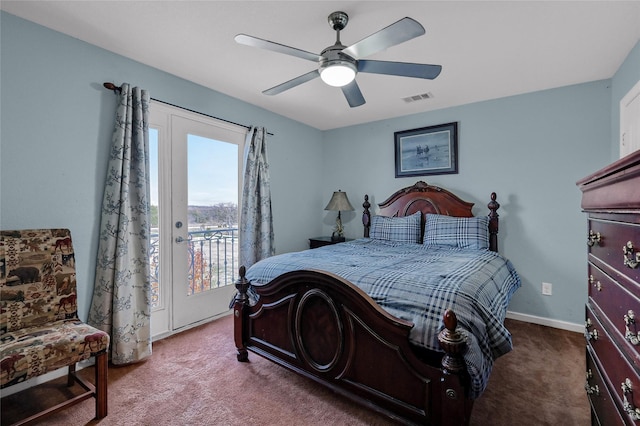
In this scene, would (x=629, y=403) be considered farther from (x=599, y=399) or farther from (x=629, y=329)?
(x=599, y=399)

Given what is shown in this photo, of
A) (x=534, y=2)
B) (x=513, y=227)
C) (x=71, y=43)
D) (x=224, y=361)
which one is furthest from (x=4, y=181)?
(x=513, y=227)

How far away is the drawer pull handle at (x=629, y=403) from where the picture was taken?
2.88 feet

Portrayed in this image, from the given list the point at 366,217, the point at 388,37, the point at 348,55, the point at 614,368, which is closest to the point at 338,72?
the point at 348,55

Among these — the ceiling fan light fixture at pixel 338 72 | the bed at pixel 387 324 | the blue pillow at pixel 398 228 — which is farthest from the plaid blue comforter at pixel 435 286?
the ceiling fan light fixture at pixel 338 72

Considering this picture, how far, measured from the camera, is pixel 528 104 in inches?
125

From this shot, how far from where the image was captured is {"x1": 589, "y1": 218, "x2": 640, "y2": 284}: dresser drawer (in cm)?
91

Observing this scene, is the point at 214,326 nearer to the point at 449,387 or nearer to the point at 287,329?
the point at 287,329

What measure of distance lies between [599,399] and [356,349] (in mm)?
1092

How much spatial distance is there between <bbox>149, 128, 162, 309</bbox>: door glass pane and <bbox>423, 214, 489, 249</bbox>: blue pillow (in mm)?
2742

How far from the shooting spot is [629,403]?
3.04 ft

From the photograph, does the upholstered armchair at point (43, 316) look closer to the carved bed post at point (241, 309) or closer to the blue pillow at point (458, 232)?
the carved bed post at point (241, 309)

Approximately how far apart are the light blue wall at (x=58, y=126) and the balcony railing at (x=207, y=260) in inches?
21.2

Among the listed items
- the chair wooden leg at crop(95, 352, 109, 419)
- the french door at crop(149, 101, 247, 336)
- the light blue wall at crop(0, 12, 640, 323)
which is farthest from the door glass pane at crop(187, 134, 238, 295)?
the chair wooden leg at crop(95, 352, 109, 419)

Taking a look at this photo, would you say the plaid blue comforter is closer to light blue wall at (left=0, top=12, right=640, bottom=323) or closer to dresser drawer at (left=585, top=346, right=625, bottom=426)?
dresser drawer at (left=585, top=346, right=625, bottom=426)
